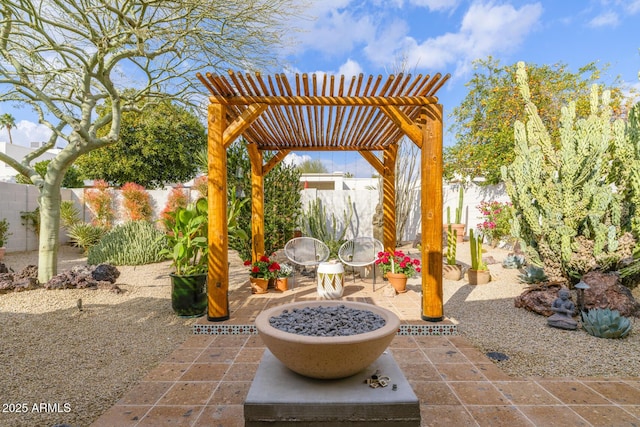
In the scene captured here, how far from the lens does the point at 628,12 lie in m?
5.80

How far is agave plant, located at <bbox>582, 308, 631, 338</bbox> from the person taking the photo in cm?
313

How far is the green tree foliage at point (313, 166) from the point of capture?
24625 mm

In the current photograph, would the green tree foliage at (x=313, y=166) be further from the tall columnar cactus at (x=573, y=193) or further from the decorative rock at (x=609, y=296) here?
the decorative rock at (x=609, y=296)

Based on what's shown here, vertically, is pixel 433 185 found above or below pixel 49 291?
above

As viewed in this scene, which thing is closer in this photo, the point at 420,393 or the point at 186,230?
the point at 420,393

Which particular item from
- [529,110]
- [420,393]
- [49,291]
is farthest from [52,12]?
[529,110]

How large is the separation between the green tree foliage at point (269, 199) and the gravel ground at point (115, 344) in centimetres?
210

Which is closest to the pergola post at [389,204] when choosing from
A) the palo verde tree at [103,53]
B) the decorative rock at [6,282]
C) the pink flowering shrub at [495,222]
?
the palo verde tree at [103,53]

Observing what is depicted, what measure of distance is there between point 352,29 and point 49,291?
21.8 ft

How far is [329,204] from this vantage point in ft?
30.8

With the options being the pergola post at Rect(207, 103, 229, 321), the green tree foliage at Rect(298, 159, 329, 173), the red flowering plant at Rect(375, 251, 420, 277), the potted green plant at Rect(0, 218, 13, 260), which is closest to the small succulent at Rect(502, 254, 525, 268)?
the red flowering plant at Rect(375, 251, 420, 277)

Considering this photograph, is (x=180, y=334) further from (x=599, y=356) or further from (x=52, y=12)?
(x=52, y=12)

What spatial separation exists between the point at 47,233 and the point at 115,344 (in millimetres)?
2971

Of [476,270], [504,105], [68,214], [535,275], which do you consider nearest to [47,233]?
[68,214]
